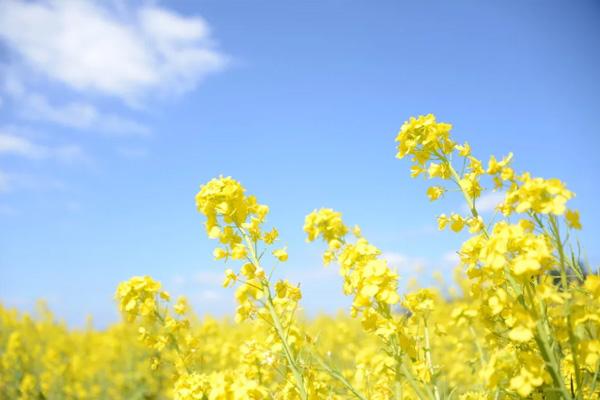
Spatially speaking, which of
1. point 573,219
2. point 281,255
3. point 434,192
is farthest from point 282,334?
point 573,219

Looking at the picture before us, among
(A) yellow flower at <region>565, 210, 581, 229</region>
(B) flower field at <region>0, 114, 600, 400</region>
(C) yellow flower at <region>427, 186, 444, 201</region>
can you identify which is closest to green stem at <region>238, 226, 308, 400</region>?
(B) flower field at <region>0, 114, 600, 400</region>

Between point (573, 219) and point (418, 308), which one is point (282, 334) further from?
point (573, 219)

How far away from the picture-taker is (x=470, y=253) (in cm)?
194

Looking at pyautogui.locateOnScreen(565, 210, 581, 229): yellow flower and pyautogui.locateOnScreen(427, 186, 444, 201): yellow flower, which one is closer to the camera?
pyautogui.locateOnScreen(565, 210, 581, 229): yellow flower

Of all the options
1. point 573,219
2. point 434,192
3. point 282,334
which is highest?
point 434,192

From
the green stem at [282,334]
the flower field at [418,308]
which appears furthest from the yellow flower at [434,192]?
the green stem at [282,334]

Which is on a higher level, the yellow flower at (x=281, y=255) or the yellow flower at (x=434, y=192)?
the yellow flower at (x=434, y=192)

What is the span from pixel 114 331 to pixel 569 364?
1345 centimetres

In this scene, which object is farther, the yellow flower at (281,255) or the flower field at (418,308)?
the yellow flower at (281,255)

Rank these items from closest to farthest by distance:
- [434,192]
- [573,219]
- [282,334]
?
[573,219], [282,334], [434,192]

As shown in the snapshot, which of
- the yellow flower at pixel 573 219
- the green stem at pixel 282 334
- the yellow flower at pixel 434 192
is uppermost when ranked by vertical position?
the yellow flower at pixel 434 192

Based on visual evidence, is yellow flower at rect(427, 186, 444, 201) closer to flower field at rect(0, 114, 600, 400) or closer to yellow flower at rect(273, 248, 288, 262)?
flower field at rect(0, 114, 600, 400)

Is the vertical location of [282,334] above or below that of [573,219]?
below

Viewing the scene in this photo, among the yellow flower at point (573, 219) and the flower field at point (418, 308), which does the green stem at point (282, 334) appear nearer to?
the flower field at point (418, 308)
